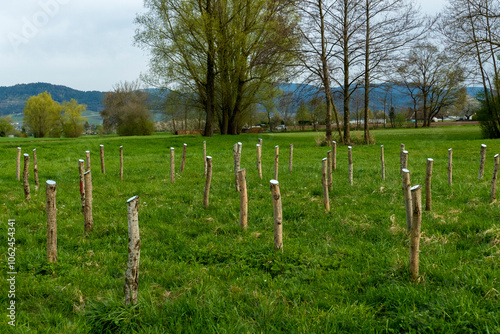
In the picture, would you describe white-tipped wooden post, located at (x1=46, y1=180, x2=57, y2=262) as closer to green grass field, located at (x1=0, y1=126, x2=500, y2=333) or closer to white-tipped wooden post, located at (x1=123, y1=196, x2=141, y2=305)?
green grass field, located at (x1=0, y1=126, x2=500, y2=333)

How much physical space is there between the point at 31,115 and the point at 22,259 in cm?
7767

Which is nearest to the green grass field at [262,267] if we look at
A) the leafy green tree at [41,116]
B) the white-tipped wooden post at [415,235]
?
the white-tipped wooden post at [415,235]

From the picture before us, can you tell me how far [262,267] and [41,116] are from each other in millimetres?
79103

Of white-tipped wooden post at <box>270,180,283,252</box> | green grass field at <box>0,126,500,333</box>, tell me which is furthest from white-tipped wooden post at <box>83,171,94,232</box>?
white-tipped wooden post at <box>270,180,283,252</box>

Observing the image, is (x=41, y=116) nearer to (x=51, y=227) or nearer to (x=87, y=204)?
(x=87, y=204)

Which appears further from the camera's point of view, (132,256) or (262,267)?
(262,267)

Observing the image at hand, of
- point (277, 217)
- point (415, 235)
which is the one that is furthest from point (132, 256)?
point (415, 235)

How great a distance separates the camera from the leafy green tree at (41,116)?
69.2m

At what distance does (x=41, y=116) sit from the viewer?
6956 cm

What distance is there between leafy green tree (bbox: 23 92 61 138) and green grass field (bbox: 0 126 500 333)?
72.1 metres

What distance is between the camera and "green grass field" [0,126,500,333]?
3238 millimetres

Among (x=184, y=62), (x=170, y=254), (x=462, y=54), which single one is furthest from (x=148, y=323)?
(x=184, y=62)

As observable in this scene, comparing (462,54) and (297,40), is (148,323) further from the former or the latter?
(462,54)

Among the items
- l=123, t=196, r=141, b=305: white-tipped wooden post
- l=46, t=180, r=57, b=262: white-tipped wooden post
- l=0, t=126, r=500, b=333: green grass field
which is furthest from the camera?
l=46, t=180, r=57, b=262: white-tipped wooden post
